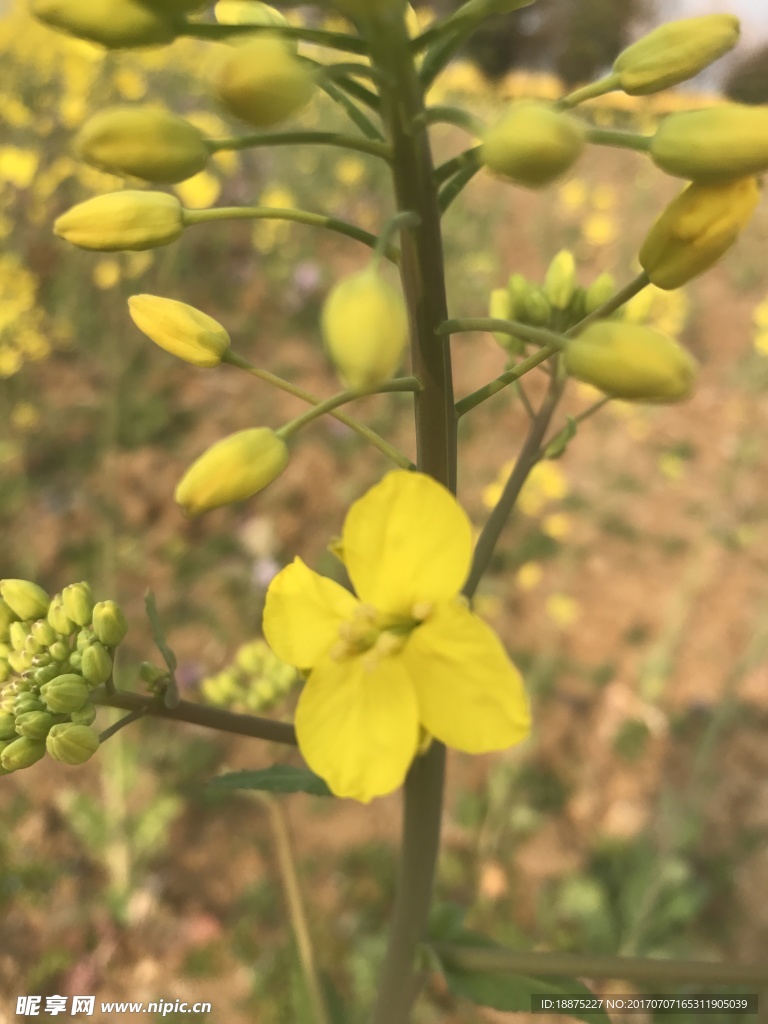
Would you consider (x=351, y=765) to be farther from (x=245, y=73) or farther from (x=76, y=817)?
(x=76, y=817)

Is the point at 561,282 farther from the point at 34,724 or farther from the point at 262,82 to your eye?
the point at 34,724

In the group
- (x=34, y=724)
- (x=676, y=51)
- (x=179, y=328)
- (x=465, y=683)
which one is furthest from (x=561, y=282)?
(x=34, y=724)

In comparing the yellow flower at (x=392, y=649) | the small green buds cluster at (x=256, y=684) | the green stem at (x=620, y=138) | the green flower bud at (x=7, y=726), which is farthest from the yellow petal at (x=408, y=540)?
the small green buds cluster at (x=256, y=684)

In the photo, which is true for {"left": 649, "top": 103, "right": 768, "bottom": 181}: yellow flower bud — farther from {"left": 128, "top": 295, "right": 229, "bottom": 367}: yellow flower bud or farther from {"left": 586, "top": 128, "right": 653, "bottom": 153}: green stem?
{"left": 128, "top": 295, "right": 229, "bottom": 367}: yellow flower bud

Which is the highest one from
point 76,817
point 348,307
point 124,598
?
point 348,307

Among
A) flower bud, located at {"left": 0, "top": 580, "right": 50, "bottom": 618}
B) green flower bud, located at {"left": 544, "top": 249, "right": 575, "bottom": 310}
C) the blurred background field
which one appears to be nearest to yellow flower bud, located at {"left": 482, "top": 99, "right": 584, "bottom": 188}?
the blurred background field

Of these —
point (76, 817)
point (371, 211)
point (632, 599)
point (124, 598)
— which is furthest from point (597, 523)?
point (371, 211)
